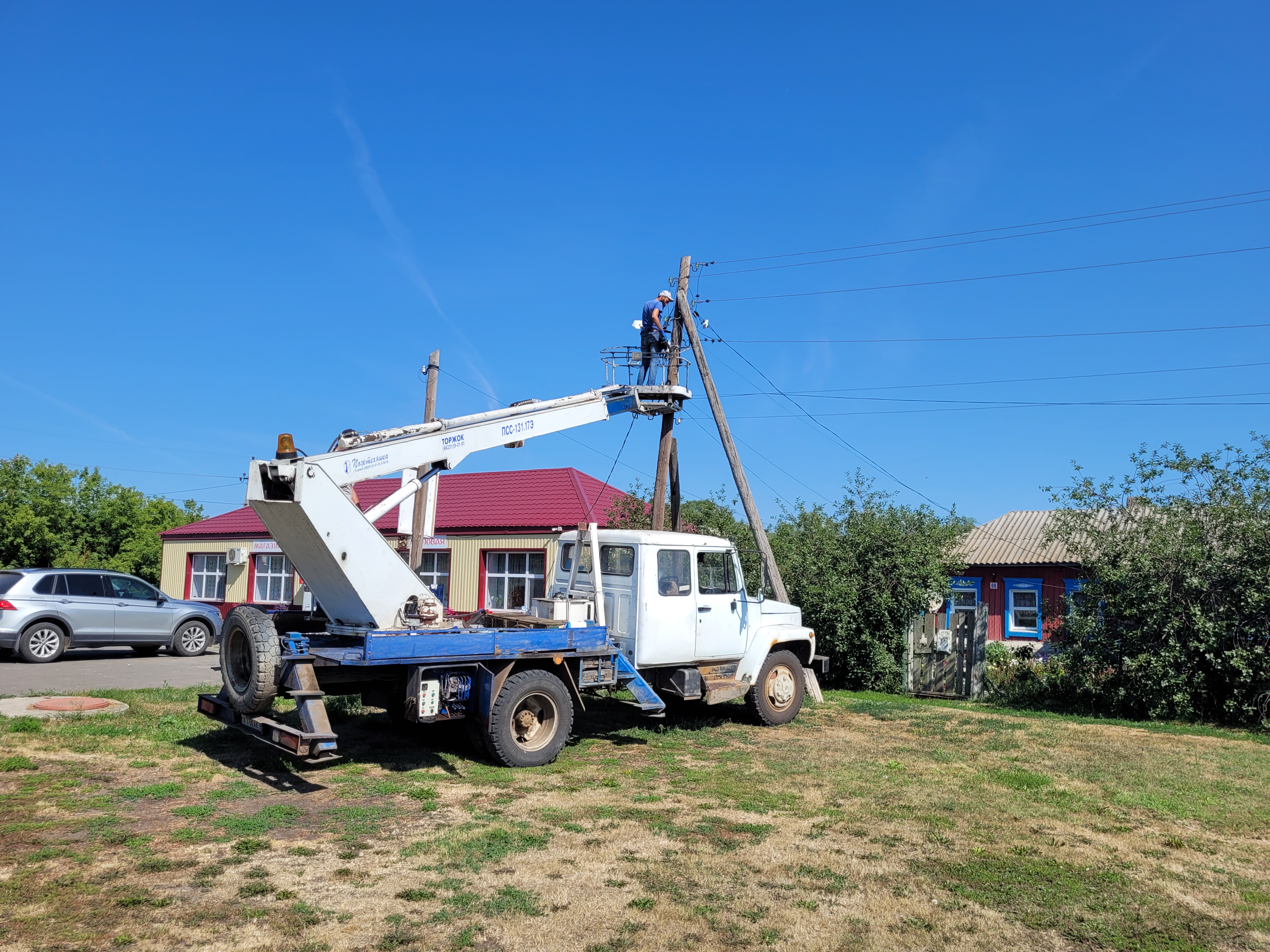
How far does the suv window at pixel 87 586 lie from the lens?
16703 millimetres

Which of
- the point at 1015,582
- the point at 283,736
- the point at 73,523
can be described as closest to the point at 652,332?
the point at 283,736

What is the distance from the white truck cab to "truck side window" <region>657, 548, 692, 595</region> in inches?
0.4

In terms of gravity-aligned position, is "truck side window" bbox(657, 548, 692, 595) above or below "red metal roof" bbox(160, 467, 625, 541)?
below

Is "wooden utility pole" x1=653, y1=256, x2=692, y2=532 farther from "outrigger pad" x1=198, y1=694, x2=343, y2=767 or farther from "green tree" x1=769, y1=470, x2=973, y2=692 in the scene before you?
"outrigger pad" x1=198, y1=694, x2=343, y2=767

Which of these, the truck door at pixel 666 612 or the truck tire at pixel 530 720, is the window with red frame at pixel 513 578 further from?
the truck tire at pixel 530 720

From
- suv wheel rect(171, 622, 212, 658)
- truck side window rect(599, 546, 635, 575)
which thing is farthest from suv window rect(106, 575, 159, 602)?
truck side window rect(599, 546, 635, 575)

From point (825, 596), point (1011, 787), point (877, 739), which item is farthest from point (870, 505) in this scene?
point (1011, 787)

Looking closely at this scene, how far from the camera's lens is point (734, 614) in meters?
11.1

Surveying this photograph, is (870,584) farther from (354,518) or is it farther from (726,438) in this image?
(354,518)

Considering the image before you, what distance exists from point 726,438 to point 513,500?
922cm

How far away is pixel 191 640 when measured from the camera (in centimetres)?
1858

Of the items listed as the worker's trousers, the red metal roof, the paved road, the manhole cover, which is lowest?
the paved road

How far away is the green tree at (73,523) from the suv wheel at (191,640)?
61.4 ft

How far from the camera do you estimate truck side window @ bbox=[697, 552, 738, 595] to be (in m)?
10.8
